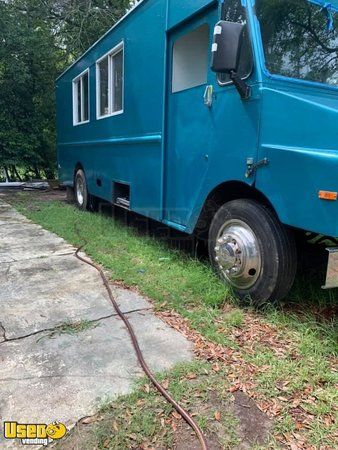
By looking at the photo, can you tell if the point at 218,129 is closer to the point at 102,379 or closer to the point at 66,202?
the point at 102,379

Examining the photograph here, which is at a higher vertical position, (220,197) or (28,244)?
(220,197)

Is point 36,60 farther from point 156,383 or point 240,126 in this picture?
point 156,383

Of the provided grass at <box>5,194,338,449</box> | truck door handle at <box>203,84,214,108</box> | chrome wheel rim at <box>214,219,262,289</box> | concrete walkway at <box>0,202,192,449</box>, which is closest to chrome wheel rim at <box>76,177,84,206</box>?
grass at <box>5,194,338,449</box>

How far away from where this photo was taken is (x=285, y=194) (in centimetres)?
269

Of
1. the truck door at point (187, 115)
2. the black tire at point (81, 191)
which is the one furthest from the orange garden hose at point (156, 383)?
the black tire at point (81, 191)

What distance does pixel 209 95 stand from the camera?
138 inches

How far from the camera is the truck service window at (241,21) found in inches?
117

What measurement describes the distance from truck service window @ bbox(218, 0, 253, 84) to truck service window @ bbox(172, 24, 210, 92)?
59cm

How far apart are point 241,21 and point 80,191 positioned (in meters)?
5.80

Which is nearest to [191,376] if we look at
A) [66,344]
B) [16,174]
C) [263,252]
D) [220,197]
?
[66,344]

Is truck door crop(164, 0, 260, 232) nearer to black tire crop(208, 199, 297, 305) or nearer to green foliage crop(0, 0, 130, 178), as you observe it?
black tire crop(208, 199, 297, 305)

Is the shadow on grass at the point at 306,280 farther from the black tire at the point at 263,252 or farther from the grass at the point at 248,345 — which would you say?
the black tire at the point at 263,252

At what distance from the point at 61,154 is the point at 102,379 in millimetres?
7924

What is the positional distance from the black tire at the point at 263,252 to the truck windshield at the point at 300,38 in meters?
1.13
